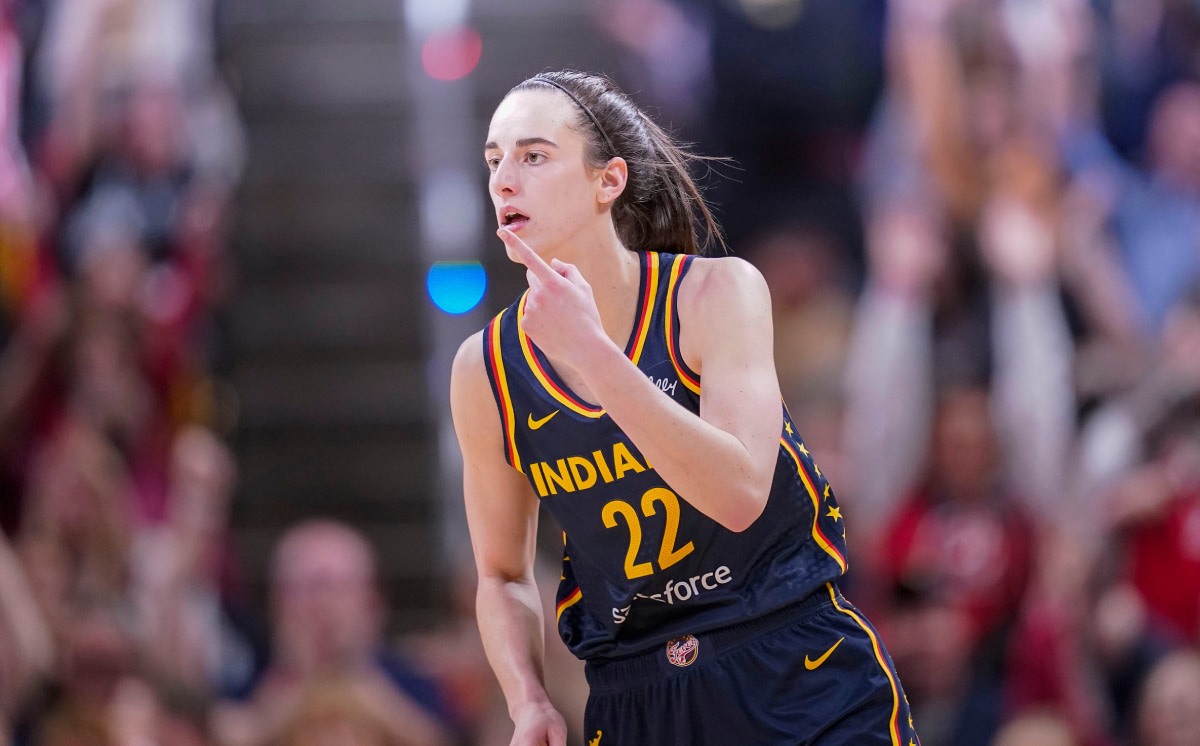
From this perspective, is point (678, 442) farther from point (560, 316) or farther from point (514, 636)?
point (514, 636)

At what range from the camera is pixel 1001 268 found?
6492mm

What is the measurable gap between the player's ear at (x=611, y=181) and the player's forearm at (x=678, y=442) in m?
0.51

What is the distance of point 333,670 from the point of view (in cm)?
543

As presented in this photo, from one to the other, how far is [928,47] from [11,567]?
4.80 m

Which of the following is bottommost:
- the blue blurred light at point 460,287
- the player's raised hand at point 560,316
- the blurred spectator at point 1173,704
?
the blurred spectator at point 1173,704

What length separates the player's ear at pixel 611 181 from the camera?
269 centimetres

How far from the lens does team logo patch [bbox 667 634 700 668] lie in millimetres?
2555

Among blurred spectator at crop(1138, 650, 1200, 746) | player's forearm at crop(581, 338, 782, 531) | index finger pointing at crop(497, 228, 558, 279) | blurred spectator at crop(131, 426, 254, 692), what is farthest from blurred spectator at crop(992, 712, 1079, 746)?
index finger pointing at crop(497, 228, 558, 279)

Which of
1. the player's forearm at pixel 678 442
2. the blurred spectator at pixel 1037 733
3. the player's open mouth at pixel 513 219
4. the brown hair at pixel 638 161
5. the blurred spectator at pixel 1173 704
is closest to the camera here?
the player's forearm at pixel 678 442

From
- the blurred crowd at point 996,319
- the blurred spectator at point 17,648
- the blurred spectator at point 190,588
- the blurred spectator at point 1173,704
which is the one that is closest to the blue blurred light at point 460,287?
the blurred crowd at point 996,319

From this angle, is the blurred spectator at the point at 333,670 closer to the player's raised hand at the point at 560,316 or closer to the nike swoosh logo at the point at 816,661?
the nike swoosh logo at the point at 816,661

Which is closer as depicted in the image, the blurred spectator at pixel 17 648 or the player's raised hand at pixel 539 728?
the player's raised hand at pixel 539 728

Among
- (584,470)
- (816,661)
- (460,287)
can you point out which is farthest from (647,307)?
(460,287)

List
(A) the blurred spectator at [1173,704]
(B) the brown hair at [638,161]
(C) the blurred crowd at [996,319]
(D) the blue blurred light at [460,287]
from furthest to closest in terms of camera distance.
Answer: (D) the blue blurred light at [460,287] → (C) the blurred crowd at [996,319] → (A) the blurred spectator at [1173,704] → (B) the brown hair at [638,161]
